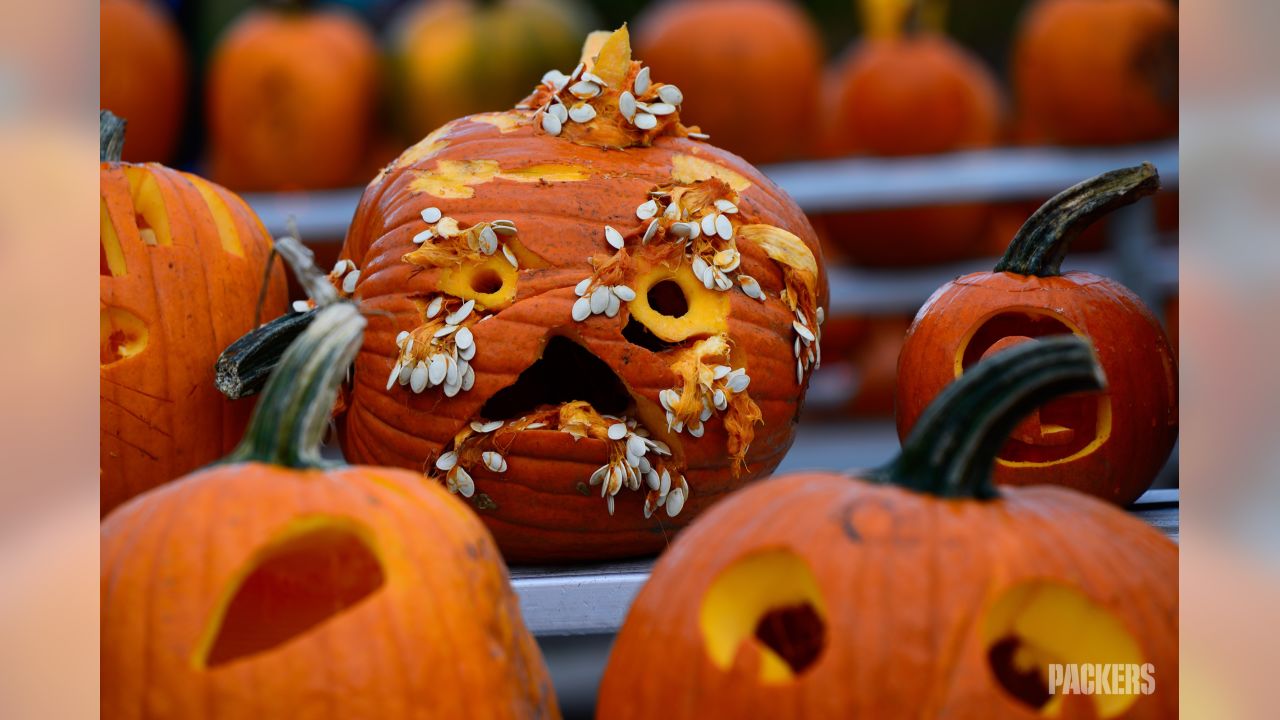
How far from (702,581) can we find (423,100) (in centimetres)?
348

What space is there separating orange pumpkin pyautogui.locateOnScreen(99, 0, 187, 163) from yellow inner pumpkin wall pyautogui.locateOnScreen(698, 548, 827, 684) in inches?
143

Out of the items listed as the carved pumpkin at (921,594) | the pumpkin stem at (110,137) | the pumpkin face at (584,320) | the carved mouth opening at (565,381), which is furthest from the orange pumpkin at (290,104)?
the carved pumpkin at (921,594)

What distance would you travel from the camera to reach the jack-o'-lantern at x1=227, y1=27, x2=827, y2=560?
1880 mm

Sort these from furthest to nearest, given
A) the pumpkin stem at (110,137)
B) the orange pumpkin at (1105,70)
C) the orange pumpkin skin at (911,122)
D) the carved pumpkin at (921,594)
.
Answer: the orange pumpkin skin at (911,122) < the orange pumpkin at (1105,70) < the pumpkin stem at (110,137) < the carved pumpkin at (921,594)

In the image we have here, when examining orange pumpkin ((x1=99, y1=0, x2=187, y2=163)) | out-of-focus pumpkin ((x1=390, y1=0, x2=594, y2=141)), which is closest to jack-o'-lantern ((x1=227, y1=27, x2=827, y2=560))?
out-of-focus pumpkin ((x1=390, y1=0, x2=594, y2=141))

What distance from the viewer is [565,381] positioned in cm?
210

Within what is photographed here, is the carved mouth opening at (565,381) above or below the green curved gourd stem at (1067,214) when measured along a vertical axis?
below

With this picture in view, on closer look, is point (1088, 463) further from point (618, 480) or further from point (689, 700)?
point (689, 700)

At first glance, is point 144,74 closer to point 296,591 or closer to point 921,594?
point 296,591

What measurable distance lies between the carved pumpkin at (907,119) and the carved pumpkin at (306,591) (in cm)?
366

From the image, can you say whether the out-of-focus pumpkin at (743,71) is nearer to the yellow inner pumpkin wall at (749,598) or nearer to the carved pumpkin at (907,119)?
the carved pumpkin at (907,119)

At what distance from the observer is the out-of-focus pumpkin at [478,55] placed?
4.36m

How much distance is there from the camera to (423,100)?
4.49 meters
